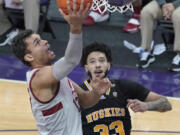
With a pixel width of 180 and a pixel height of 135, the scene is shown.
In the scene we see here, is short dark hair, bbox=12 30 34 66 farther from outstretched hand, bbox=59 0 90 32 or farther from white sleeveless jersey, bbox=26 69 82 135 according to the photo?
outstretched hand, bbox=59 0 90 32

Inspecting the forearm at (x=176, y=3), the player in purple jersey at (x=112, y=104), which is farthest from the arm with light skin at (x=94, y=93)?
the forearm at (x=176, y=3)

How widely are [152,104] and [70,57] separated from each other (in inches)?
45.6

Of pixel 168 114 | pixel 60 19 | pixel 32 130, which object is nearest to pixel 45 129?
pixel 32 130

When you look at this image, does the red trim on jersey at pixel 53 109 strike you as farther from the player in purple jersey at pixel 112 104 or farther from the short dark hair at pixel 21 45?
the player in purple jersey at pixel 112 104

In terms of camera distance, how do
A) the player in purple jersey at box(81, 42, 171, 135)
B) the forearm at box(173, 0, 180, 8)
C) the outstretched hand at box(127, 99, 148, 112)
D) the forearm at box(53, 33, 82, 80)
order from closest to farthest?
the forearm at box(53, 33, 82, 80) → the outstretched hand at box(127, 99, 148, 112) → the player in purple jersey at box(81, 42, 171, 135) → the forearm at box(173, 0, 180, 8)

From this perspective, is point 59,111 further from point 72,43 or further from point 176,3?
point 176,3

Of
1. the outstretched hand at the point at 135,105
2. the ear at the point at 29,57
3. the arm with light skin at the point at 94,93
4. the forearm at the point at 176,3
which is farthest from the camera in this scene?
the forearm at the point at 176,3

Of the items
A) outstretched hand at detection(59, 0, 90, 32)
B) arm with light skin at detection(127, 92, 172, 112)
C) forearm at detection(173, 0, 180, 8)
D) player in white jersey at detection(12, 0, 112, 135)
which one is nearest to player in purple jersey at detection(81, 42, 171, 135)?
arm with light skin at detection(127, 92, 172, 112)

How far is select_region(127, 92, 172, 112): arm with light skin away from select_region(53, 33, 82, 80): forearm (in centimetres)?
74

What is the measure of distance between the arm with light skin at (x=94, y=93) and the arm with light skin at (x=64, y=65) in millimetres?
274

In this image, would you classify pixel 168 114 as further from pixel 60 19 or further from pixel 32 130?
pixel 60 19

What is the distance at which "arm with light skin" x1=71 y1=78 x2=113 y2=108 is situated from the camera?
9.83ft

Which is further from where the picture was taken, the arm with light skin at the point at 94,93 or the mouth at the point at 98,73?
the mouth at the point at 98,73

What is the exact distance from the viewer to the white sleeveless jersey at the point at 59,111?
3.06 metres
